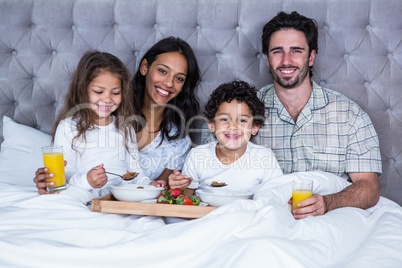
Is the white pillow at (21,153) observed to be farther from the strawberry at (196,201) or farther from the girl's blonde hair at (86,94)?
the strawberry at (196,201)

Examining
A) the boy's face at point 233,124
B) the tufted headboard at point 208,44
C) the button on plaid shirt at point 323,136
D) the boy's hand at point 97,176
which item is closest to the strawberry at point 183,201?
the boy's hand at point 97,176

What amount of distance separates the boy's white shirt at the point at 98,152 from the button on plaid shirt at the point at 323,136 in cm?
74

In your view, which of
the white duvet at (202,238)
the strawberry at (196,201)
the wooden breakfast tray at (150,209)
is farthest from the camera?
the strawberry at (196,201)

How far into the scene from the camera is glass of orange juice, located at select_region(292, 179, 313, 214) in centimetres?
167

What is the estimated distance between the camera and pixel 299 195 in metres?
1.68

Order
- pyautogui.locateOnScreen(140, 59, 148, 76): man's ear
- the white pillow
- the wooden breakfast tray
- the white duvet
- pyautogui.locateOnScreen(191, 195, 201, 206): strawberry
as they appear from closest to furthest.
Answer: the white duvet
the wooden breakfast tray
pyautogui.locateOnScreen(191, 195, 201, 206): strawberry
the white pillow
pyautogui.locateOnScreen(140, 59, 148, 76): man's ear

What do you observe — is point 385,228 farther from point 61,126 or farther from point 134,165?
point 61,126

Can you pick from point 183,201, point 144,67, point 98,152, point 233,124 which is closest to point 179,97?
point 144,67

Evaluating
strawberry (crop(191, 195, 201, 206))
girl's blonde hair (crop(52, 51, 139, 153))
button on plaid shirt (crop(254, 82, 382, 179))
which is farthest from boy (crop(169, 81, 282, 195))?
girl's blonde hair (crop(52, 51, 139, 153))

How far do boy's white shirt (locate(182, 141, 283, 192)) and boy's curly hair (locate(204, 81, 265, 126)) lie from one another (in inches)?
6.9

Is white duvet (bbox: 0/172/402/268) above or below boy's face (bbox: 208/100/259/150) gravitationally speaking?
below

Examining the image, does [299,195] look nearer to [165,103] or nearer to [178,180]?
[178,180]

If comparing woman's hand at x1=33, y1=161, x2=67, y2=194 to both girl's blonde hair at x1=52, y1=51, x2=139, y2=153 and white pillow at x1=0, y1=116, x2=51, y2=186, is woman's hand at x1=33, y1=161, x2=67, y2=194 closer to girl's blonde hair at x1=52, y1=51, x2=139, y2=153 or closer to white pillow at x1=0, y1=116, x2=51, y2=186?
girl's blonde hair at x1=52, y1=51, x2=139, y2=153

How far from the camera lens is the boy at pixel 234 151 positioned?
2.04m
